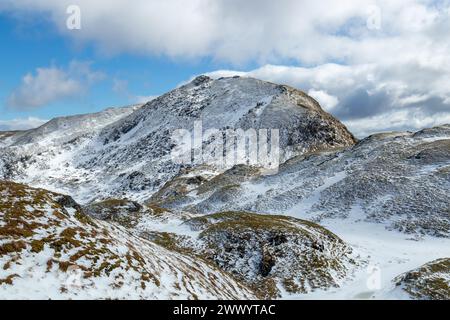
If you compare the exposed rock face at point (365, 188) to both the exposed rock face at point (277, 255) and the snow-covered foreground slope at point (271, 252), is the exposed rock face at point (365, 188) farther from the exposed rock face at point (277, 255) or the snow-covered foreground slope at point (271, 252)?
the exposed rock face at point (277, 255)

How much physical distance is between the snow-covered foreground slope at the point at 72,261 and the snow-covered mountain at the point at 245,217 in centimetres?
6

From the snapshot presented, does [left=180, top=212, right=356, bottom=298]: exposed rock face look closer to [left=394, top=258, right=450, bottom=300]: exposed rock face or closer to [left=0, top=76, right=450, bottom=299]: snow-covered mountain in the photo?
[left=0, top=76, right=450, bottom=299]: snow-covered mountain

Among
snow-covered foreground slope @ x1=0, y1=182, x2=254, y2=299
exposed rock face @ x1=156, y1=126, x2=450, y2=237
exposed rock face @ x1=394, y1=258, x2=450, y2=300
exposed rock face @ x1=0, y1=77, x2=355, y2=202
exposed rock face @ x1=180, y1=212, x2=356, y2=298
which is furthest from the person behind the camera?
exposed rock face @ x1=0, y1=77, x2=355, y2=202

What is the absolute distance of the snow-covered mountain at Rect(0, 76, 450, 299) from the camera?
14.9 m

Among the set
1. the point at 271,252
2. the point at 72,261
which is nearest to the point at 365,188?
the point at 271,252

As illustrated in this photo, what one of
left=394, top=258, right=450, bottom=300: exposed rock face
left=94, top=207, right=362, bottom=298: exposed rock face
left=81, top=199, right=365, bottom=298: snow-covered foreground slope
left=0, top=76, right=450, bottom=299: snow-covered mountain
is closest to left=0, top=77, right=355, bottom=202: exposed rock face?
left=0, top=76, right=450, bottom=299: snow-covered mountain

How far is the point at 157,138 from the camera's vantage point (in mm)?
121375

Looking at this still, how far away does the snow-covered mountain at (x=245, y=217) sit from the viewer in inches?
586

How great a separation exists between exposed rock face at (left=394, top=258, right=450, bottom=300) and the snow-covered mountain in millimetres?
168

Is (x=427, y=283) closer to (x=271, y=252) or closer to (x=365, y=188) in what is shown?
(x=271, y=252)

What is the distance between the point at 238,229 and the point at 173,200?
41.4m

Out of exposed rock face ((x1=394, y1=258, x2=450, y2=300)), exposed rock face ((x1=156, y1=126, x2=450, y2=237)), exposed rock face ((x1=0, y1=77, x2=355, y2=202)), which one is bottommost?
exposed rock face ((x1=394, y1=258, x2=450, y2=300))
